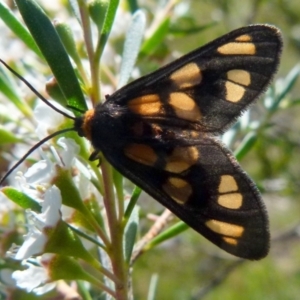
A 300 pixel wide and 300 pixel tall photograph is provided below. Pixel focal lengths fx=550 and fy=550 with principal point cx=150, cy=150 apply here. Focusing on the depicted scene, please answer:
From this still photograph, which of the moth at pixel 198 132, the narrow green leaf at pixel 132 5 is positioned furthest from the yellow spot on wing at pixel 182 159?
the narrow green leaf at pixel 132 5

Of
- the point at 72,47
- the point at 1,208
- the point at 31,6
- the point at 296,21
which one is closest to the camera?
the point at 31,6

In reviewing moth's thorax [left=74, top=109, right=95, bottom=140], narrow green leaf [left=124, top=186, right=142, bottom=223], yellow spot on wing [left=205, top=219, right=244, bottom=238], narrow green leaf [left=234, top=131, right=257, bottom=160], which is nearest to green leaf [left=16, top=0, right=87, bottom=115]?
moth's thorax [left=74, top=109, right=95, bottom=140]

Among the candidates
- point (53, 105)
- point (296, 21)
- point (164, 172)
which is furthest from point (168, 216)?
point (296, 21)

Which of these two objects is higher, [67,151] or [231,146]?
[67,151]

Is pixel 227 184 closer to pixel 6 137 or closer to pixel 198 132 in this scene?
pixel 198 132

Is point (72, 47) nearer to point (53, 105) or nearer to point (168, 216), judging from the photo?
point (53, 105)

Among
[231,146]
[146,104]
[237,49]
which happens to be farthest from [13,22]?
[231,146]
